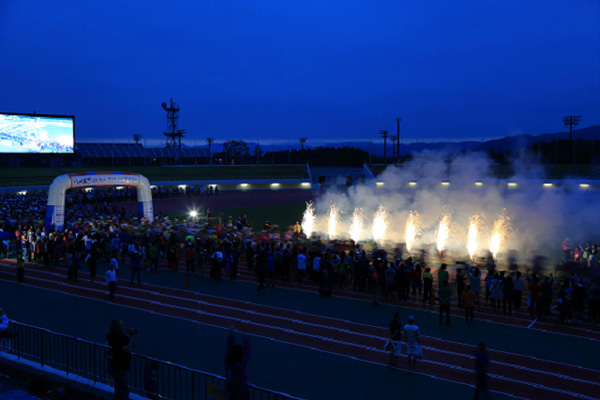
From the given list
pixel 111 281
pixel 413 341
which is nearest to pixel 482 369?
pixel 413 341

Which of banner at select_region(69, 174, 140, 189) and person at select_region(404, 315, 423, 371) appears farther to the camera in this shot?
banner at select_region(69, 174, 140, 189)

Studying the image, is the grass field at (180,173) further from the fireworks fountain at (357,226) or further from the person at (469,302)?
the person at (469,302)

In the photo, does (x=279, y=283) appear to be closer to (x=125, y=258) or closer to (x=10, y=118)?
(x=125, y=258)

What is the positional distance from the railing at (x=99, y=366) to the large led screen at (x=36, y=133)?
48362 millimetres

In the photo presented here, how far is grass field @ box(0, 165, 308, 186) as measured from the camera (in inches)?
2200

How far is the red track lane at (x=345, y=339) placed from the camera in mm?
9141

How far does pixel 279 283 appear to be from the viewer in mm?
17406

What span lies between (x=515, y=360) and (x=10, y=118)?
5441 centimetres

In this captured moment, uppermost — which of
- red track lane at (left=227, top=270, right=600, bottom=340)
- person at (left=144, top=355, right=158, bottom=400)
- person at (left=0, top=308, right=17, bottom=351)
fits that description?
person at (left=0, top=308, right=17, bottom=351)

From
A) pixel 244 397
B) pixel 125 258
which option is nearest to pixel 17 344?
pixel 244 397

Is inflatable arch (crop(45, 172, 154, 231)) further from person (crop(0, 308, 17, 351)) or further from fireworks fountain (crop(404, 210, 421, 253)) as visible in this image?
Answer: person (crop(0, 308, 17, 351))

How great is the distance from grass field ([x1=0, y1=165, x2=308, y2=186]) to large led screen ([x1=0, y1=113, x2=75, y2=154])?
3.65 m

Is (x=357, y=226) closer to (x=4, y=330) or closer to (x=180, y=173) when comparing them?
(x=4, y=330)

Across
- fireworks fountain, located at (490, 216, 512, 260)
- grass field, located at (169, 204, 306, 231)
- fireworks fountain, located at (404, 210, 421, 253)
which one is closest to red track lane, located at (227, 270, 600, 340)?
fireworks fountain, located at (490, 216, 512, 260)
